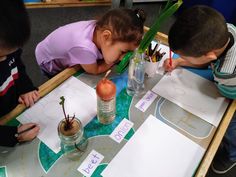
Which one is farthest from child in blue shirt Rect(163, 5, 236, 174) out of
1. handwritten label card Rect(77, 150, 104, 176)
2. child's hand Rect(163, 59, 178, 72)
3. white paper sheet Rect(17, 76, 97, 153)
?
handwritten label card Rect(77, 150, 104, 176)

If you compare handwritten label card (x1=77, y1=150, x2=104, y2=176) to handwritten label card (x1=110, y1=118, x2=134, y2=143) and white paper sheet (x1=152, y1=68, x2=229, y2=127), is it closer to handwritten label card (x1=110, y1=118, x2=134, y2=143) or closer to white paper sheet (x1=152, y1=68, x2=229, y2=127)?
handwritten label card (x1=110, y1=118, x2=134, y2=143)

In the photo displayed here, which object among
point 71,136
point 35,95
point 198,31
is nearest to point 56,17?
point 35,95

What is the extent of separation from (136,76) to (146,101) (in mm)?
92

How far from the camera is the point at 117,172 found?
64 centimetres

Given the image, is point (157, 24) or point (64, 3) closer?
point (157, 24)

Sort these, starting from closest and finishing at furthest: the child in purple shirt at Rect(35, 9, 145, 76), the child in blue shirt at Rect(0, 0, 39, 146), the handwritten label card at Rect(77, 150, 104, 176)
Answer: the child in blue shirt at Rect(0, 0, 39, 146) < the handwritten label card at Rect(77, 150, 104, 176) < the child in purple shirt at Rect(35, 9, 145, 76)

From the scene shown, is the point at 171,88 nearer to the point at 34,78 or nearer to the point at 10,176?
the point at 10,176

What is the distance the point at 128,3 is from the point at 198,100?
146 cm

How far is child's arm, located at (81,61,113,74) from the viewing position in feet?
2.82

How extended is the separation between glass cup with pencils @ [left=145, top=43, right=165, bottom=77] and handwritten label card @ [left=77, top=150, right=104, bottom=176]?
1.15 ft

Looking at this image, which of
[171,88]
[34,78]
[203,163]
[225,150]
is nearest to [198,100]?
[171,88]

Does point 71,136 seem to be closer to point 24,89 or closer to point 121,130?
point 121,130

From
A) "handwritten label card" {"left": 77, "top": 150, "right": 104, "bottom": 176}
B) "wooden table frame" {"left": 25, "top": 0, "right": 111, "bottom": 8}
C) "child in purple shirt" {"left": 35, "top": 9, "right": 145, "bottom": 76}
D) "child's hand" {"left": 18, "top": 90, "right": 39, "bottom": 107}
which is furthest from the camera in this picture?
"wooden table frame" {"left": 25, "top": 0, "right": 111, "bottom": 8}

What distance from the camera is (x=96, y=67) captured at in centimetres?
87
